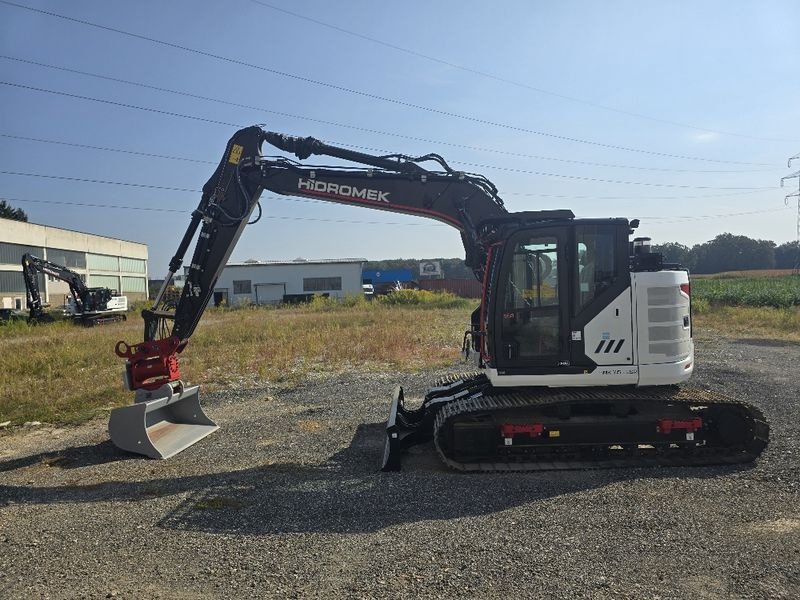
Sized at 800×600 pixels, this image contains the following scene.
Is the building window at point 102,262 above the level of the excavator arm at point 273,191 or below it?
above

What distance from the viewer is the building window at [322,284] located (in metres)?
59.9

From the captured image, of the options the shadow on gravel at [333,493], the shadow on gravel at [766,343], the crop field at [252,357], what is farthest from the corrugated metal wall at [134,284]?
the shadow on gravel at [333,493]

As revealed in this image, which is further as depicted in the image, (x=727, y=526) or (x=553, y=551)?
(x=727, y=526)

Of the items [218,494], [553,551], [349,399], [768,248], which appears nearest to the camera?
[553,551]

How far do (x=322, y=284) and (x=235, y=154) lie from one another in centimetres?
5216

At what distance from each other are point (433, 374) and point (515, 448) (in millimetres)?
7079

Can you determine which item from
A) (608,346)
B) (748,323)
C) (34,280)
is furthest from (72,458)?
(34,280)

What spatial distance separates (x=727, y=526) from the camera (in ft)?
16.4

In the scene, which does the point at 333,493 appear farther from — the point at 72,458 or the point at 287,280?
the point at 287,280

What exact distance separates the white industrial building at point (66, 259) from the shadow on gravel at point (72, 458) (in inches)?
1438

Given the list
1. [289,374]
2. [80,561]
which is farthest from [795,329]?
[80,561]

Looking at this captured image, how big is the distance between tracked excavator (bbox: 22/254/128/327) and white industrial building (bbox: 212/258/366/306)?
22623 mm

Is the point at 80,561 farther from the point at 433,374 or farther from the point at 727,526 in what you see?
the point at 433,374

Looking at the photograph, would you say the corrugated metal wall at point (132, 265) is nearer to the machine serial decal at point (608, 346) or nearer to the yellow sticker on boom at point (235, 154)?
the yellow sticker on boom at point (235, 154)
